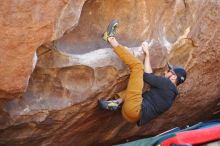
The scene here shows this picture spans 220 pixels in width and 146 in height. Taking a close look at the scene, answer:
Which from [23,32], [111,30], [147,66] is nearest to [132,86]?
[147,66]

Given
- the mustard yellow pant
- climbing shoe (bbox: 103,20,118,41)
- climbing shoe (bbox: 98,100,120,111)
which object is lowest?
climbing shoe (bbox: 98,100,120,111)

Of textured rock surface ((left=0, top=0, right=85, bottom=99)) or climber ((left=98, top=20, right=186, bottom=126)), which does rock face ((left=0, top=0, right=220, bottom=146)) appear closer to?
textured rock surface ((left=0, top=0, right=85, bottom=99))

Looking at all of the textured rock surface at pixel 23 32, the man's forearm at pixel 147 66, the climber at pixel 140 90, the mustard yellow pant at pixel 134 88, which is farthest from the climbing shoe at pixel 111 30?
the textured rock surface at pixel 23 32

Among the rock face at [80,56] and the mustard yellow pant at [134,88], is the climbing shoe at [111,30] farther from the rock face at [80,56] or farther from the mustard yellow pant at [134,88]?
the mustard yellow pant at [134,88]

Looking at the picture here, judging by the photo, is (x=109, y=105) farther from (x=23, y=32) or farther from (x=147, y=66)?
(x=23, y=32)

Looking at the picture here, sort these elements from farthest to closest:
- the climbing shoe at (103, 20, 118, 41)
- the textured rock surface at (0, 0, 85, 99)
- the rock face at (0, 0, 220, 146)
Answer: the climbing shoe at (103, 20, 118, 41), the rock face at (0, 0, 220, 146), the textured rock surface at (0, 0, 85, 99)

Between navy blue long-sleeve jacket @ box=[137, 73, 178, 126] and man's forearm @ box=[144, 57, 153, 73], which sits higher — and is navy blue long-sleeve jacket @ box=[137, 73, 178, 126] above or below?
below

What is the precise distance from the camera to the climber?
3562 millimetres

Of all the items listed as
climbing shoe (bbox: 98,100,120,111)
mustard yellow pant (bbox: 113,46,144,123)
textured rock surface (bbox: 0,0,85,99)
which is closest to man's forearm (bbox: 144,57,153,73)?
mustard yellow pant (bbox: 113,46,144,123)

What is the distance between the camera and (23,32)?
287 cm

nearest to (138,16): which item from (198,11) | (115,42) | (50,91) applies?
(115,42)

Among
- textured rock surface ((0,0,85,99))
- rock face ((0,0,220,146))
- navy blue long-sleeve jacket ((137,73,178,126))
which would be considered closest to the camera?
textured rock surface ((0,0,85,99))

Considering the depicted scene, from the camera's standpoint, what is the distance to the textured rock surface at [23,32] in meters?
2.79

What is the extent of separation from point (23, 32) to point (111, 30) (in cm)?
88
